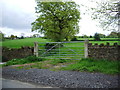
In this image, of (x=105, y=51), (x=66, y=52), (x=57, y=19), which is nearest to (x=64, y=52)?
(x=66, y=52)

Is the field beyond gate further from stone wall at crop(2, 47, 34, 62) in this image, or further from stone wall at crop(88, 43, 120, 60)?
stone wall at crop(2, 47, 34, 62)

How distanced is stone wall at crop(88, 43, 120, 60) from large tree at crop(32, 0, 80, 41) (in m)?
5.62

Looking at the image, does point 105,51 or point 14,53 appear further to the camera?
point 14,53

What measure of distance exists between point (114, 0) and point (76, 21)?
769 cm

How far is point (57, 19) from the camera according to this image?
1196 centimetres

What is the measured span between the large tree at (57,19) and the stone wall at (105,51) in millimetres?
5624

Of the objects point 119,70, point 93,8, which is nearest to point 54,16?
point 93,8

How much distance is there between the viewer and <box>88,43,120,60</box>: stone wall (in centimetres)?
579

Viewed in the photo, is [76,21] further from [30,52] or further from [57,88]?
[57,88]

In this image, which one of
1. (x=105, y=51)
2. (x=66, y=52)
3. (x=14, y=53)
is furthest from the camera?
(x=14, y=53)

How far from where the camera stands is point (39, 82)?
3645 mm

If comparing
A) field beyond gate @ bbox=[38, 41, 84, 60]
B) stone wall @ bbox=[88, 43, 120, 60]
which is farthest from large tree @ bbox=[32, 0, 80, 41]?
stone wall @ bbox=[88, 43, 120, 60]

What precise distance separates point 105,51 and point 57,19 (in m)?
6.81

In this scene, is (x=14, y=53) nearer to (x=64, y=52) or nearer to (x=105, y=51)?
(x=64, y=52)
